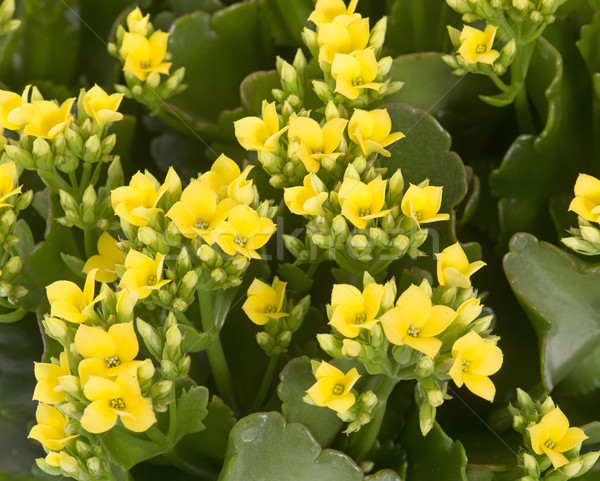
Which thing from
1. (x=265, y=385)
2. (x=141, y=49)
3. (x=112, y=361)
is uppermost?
(x=141, y=49)

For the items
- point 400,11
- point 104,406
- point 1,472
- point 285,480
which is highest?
point 400,11

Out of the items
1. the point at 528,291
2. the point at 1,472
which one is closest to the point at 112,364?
the point at 1,472

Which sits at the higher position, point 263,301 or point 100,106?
point 100,106

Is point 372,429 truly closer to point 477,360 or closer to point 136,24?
point 477,360

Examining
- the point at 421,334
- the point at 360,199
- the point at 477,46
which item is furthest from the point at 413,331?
the point at 477,46

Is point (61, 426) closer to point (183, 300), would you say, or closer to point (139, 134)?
point (183, 300)

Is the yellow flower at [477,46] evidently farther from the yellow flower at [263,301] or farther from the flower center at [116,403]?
the flower center at [116,403]

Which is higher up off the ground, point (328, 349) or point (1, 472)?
point (328, 349)
